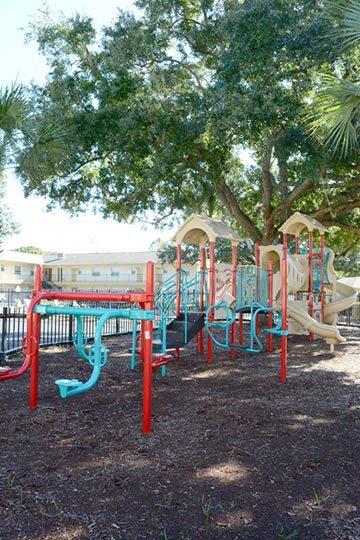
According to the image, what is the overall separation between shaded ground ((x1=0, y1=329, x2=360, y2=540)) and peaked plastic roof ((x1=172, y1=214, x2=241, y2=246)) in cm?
338

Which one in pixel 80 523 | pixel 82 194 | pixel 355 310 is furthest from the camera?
pixel 355 310

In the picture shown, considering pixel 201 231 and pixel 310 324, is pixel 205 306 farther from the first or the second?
pixel 310 324

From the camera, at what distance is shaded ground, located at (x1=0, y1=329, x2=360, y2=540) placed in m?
2.96

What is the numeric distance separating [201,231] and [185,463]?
268 inches

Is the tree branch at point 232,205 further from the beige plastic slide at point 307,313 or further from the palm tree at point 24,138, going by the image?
the palm tree at point 24,138

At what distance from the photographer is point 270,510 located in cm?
312

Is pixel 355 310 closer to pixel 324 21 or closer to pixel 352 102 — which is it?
pixel 324 21

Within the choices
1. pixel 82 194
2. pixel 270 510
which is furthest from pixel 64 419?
pixel 82 194

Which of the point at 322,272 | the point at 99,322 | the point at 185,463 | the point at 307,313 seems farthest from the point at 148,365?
the point at 322,272

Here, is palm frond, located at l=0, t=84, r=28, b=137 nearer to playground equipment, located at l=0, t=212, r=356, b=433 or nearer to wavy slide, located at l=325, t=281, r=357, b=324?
playground equipment, located at l=0, t=212, r=356, b=433

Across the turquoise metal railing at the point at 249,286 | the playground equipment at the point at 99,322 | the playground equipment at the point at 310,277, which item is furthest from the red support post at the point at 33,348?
the playground equipment at the point at 310,277

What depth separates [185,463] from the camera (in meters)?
3.94

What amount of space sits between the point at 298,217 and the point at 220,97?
367 cm

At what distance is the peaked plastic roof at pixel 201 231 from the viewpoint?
9.44 m
